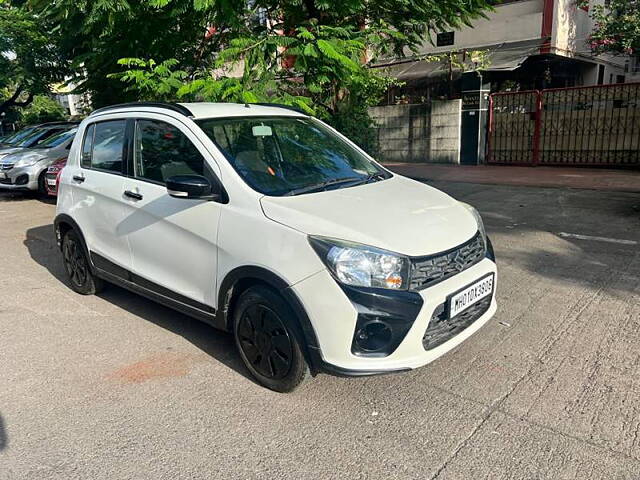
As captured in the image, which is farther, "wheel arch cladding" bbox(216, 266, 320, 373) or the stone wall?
the stone wall

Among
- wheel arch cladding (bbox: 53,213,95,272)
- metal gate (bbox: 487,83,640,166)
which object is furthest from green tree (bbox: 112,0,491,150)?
metal gate (bbox: 487,83,640,166)

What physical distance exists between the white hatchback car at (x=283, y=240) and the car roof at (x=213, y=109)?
0.02 meters

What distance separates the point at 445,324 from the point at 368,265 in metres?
0.62

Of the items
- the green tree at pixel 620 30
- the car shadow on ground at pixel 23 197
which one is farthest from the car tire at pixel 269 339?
the green tree at pixel 620 30

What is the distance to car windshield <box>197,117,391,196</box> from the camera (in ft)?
11.5

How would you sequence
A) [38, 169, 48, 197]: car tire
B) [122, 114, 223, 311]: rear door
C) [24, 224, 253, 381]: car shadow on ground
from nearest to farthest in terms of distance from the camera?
[122, 114, 223, 311]: rear door
[24, 224, 253, 381]: car shadow on ground
[38, 169, 48, 197]: car tire

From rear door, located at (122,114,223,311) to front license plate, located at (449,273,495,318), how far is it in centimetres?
154

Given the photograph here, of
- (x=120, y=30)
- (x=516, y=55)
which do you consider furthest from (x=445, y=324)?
(x=516, y=55)

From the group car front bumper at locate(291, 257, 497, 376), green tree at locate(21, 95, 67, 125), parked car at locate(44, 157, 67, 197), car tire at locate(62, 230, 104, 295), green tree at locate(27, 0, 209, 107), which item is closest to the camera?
car front bumper at locate(291, 257, 497, 376)

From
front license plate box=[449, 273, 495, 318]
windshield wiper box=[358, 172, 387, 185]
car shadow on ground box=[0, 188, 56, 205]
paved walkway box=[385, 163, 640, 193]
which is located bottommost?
car shadow on ground box=[0, 188, 56, 205]

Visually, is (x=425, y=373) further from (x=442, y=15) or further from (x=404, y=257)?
(x=442, y=15)

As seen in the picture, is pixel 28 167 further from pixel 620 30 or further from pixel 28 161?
pixel 620 30

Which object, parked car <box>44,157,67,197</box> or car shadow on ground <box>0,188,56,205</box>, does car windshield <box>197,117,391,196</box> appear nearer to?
parked car <box>44,157,67,197</box>

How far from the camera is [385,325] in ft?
9.15
